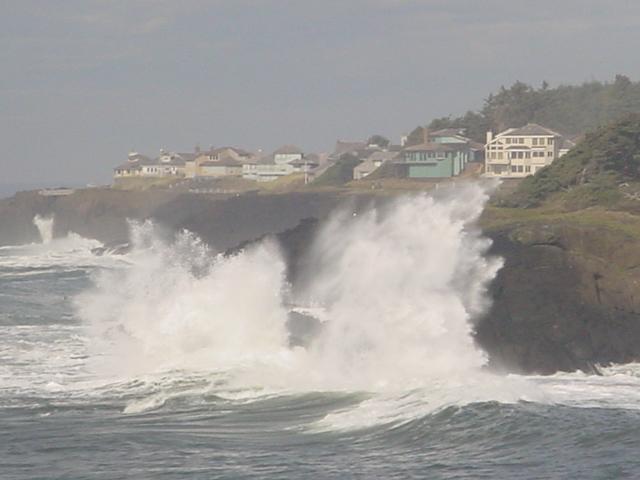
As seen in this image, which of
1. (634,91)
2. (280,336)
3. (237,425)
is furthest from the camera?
(634,91)

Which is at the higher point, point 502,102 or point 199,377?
point 502,102

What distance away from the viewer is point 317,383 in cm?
2888

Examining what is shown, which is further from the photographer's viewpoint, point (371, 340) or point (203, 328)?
point (203, 328)

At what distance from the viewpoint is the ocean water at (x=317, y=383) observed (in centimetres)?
2156

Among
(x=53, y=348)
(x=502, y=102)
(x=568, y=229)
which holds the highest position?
(x=502, y=102)

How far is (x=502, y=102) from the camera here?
379 ft

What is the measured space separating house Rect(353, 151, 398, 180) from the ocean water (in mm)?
62939

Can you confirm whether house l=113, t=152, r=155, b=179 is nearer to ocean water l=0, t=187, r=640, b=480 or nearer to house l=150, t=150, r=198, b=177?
house l=150, t=150, r=198, b=177

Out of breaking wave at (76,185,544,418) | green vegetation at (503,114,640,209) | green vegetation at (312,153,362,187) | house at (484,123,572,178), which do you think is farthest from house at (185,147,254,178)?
breaking wave at (76,185,544,418)

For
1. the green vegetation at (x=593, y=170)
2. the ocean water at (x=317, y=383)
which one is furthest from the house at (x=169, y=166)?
the ocean water at (x=317, y=383)

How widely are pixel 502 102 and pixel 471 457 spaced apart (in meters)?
96.4

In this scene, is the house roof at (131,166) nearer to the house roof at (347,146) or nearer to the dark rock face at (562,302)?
the house roof at (347,146)

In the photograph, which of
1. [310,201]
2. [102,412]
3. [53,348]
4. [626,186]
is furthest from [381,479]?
[310,201]

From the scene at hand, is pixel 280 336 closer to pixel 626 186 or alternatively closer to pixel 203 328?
pixel 203 328
